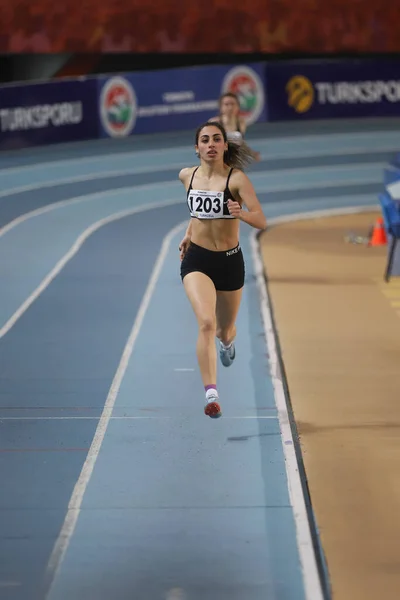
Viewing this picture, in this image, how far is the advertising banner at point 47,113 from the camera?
2495cm

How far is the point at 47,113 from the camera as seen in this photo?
86.1ft

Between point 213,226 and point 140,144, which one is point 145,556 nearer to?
point 213,226

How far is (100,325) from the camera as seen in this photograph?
13531 mm

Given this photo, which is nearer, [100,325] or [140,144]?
[100,325]

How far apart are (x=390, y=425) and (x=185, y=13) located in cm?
2408

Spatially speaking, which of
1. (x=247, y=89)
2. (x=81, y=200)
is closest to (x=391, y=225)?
(x=81, y=200)

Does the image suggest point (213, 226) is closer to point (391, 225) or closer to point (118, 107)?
point (391, 225)

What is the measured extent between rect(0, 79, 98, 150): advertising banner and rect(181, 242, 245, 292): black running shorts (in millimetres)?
15168

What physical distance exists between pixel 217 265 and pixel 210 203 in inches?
18.1

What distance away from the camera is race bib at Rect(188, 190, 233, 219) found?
375 inches

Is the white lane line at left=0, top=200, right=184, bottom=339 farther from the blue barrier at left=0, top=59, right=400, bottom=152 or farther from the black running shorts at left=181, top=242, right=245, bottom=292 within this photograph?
the black running shorts at left=181, top=242, right=245, bottom=292

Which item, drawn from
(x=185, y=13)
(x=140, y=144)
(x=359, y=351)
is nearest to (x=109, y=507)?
(x=359, y=351)

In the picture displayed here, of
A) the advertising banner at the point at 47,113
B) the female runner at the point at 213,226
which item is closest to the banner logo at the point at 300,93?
the advertising banner at the point at 47,113

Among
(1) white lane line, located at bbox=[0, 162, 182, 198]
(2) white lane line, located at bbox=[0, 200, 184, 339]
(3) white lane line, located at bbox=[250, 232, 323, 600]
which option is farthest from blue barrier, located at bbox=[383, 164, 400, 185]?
(3) white lane line, located at bbox=[250, 232, 323, 600]
